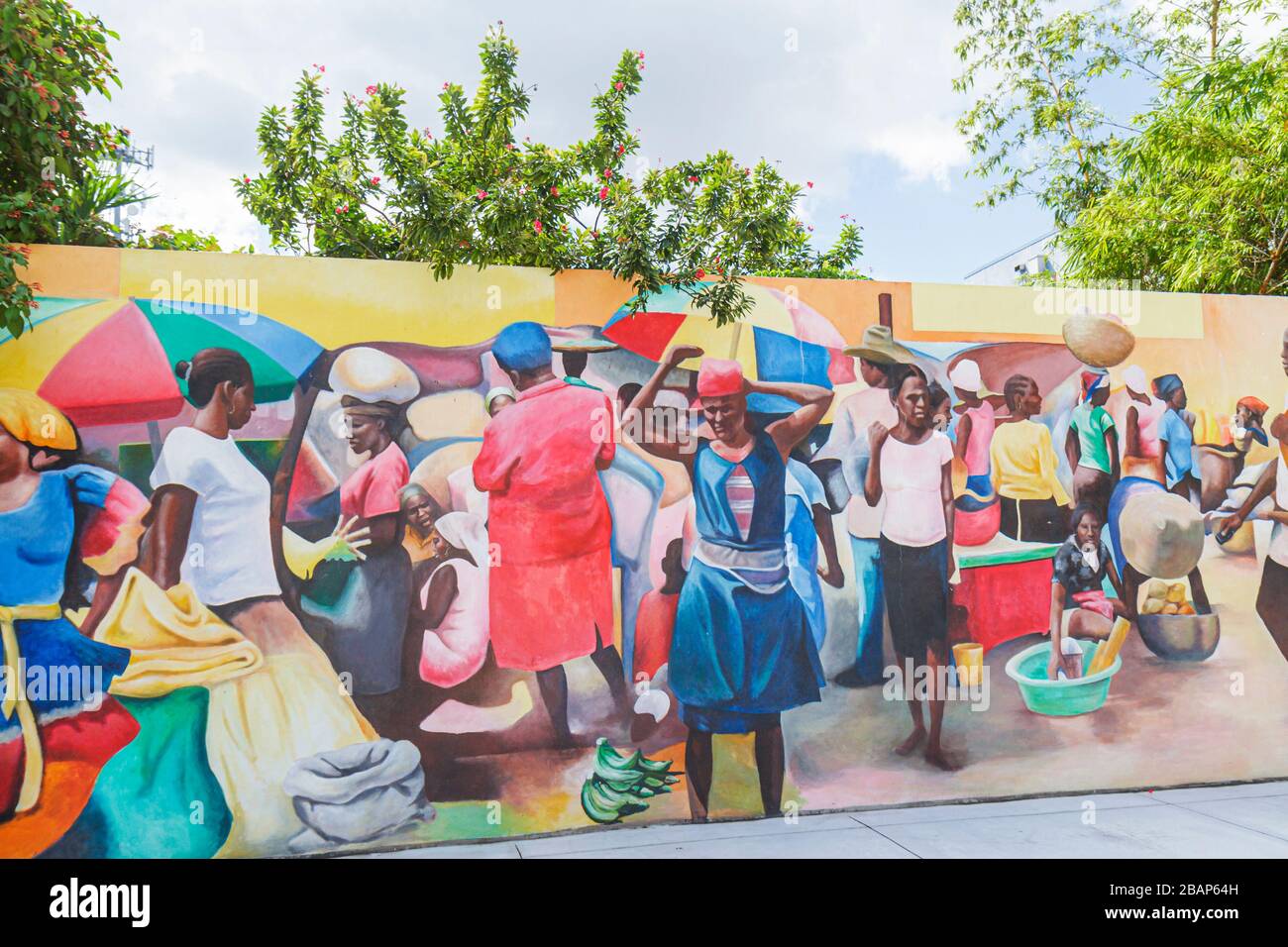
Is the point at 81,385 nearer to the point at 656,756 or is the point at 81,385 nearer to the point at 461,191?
the point at 461,191

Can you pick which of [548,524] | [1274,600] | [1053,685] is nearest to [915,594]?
[1053,685]

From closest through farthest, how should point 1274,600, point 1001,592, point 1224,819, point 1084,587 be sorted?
point 1224,819 → point 1001,592 → point 1084,587 → point 1274,600

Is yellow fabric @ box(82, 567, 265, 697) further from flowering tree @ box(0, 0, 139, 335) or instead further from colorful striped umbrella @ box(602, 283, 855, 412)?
colorful striped umbrella @ box(602, 283, 855, 412)

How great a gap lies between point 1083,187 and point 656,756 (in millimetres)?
11914

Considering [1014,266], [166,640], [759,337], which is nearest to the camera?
[166,640]

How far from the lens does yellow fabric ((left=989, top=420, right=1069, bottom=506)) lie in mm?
5621

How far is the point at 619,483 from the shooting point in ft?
16.9

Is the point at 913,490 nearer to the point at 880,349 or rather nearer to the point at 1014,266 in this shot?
the point at 880,349

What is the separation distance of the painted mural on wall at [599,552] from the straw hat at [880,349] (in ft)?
0.05

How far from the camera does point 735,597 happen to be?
5.22m

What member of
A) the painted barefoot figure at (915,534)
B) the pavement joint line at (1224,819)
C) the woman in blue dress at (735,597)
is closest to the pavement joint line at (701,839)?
the woman in blue dress at (735,597)

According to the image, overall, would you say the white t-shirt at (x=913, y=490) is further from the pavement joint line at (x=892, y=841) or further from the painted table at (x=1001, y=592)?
the pavement joint line at (x=892, y=841)

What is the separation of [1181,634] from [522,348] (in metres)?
4.68

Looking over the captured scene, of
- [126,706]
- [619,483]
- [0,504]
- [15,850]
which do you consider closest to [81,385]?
[0,504]
